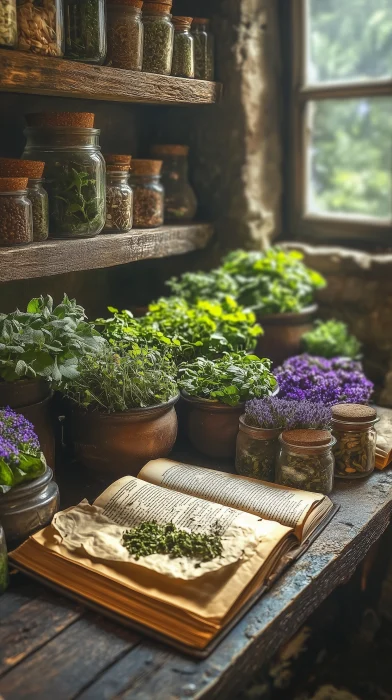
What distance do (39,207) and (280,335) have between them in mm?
1103

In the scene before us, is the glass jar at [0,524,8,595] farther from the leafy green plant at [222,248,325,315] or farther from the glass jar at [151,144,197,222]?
the glass jar at [151,144,197,222]

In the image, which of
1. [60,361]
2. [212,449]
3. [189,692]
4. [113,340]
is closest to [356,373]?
[212,449]

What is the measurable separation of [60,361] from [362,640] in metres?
1.49

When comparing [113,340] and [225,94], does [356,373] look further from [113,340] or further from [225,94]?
[225,94]

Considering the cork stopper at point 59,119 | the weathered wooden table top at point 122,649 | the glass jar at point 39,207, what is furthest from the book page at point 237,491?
the cork stopper at point 59,119

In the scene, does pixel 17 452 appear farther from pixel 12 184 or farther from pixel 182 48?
pixel 182 48

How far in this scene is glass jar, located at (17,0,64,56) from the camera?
1.93m

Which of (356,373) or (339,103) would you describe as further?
(339,103)

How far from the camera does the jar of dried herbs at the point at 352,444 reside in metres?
2.12

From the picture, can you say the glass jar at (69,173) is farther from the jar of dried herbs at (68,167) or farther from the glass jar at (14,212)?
the glass jar at (14,212)

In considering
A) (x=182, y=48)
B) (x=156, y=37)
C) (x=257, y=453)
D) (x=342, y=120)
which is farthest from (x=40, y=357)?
(x=342, y=120)

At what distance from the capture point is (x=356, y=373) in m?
2.60

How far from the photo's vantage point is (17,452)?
1669mm

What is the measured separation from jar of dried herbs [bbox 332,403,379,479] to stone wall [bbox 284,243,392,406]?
2.54ft
